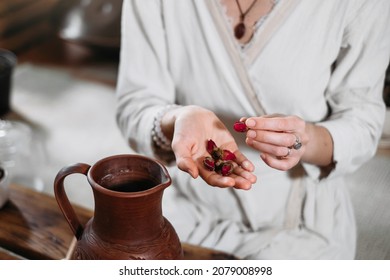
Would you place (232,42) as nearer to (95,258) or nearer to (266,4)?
(266,4)

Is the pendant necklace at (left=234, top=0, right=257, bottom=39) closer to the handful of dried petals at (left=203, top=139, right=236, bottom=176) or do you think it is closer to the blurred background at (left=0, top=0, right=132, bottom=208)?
the handful of dried petals at (left=203, top=139, right=236, bottom=176)

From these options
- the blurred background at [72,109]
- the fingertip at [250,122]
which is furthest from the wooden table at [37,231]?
the fingertip at [250,122]

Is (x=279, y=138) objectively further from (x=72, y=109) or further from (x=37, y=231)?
(x=72, y=109)

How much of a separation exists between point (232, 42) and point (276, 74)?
2.8 inches

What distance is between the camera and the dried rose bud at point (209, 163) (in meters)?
0.48

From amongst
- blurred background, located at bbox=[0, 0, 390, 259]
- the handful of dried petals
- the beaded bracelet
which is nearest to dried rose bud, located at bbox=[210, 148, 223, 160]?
the handful of dried petals

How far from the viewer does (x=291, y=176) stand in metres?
0.67

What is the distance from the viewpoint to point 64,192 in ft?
1.50

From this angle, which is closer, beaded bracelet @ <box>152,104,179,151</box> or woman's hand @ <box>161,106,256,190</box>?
woman's hand @ <box>161,106,256,190</box>

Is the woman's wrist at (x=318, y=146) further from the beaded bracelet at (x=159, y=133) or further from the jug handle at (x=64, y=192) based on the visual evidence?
the jug handle at (x=64, y=192)

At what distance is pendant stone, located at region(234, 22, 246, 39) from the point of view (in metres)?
0.61

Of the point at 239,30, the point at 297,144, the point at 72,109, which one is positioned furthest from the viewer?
the point at 72,109

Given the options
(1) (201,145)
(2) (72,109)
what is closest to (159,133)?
(1) (201,145)

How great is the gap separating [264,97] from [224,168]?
19 cm
